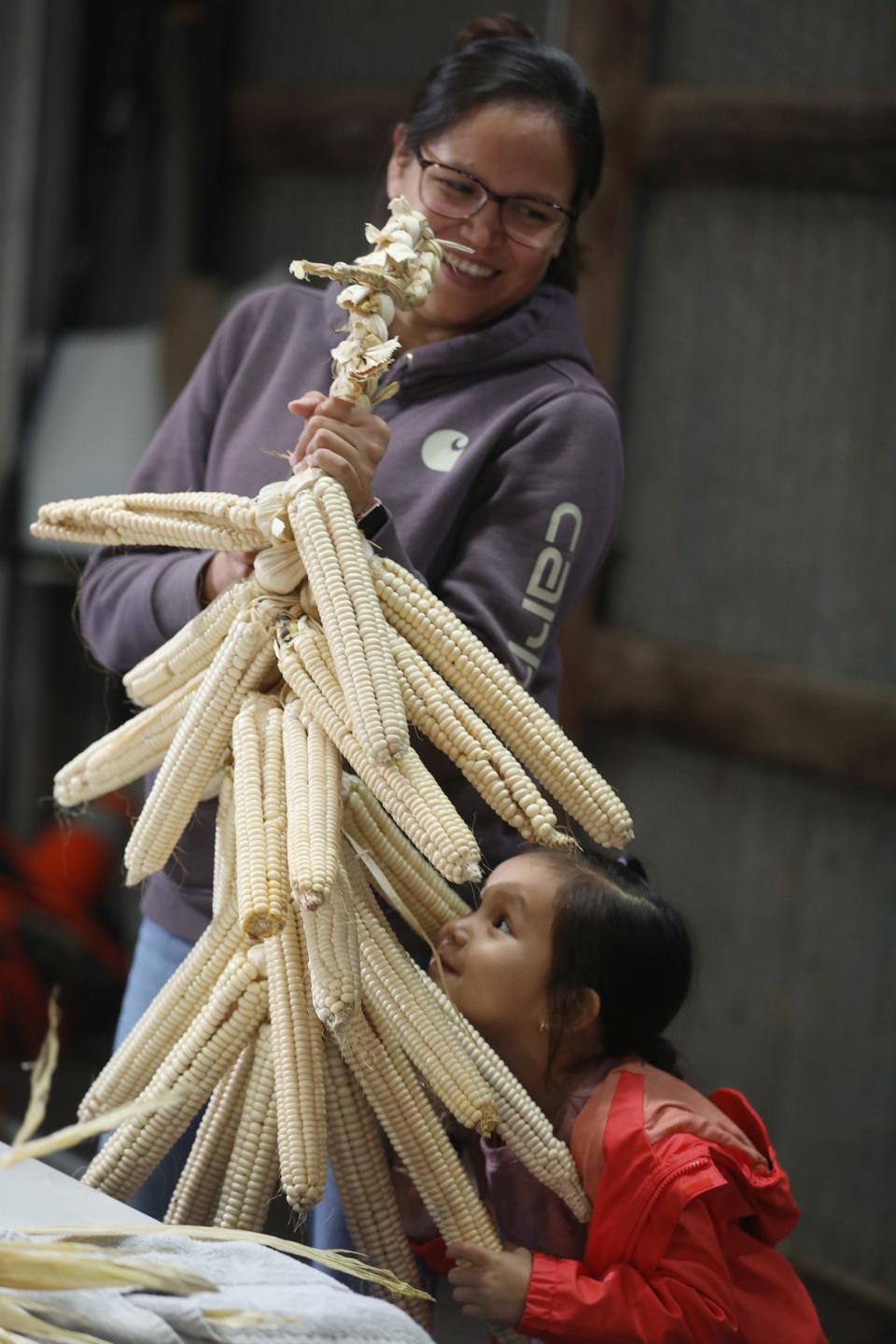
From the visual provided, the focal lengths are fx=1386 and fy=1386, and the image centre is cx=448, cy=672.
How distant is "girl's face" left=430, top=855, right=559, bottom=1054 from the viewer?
1.21m

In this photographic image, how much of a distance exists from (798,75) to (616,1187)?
7.16ft

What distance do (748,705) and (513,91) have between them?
166 cm

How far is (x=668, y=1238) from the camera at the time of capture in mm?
1109

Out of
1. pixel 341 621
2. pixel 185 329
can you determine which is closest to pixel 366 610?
pixel 341 621

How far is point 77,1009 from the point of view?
11.2ft

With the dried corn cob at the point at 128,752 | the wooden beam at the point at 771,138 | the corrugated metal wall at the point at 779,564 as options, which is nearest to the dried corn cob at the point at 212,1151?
the dried corn cob at the point at 128,752

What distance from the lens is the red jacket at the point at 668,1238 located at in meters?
1.09

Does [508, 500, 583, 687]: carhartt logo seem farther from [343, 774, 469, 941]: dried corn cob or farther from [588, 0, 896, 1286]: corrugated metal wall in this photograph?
[588, 0, 896, 1286]: corrugated metal wall

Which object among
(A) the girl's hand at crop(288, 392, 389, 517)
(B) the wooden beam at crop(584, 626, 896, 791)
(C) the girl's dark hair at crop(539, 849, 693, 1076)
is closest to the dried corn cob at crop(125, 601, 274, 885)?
(A) the girl's hand at crop(288, 392, 389, 517)

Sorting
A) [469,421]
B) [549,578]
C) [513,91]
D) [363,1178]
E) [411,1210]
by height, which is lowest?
[411,1210]

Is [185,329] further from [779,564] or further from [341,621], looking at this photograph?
[341,621]

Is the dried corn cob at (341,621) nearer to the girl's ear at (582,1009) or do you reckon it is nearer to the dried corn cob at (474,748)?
the dried corn cob at (474,748)

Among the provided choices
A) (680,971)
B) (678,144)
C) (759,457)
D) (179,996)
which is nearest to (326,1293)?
(179,996)

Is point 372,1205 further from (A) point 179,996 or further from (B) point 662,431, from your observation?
(B) point 662,431
